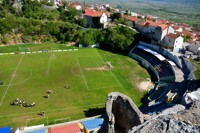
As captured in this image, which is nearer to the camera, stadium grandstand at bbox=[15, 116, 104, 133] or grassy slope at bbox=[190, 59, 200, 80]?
stadium grandstand at bbox=[15, 116, 104, 133]

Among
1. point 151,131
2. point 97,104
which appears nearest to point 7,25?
point 97,104

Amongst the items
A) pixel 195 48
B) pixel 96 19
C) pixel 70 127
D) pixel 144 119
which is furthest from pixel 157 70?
pixel 96 19

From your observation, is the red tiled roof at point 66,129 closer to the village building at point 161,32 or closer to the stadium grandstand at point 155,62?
the stadium grandstand at point 155,62

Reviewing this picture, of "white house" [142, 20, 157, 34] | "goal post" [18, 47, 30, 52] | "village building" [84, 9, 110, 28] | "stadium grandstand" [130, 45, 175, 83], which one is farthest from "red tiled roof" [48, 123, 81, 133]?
"village building" [84, 9, 110, 28]

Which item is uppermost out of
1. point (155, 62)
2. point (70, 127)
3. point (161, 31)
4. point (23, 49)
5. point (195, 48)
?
point (161, 31)

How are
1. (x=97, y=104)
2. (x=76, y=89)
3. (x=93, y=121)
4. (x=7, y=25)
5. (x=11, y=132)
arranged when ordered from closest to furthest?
(x=11, y=132) < (x=93, y=121) < (x=97, y=104) < (x=76, y=89) < (x=7, y=25)

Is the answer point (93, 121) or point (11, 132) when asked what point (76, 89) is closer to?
point (93, 121)

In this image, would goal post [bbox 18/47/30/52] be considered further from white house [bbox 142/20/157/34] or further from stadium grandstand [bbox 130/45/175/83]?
white house [bbox 142/20/157/34]

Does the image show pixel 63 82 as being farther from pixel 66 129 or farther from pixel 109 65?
pixel 66 129

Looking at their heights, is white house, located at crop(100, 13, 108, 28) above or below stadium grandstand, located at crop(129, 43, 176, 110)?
above
